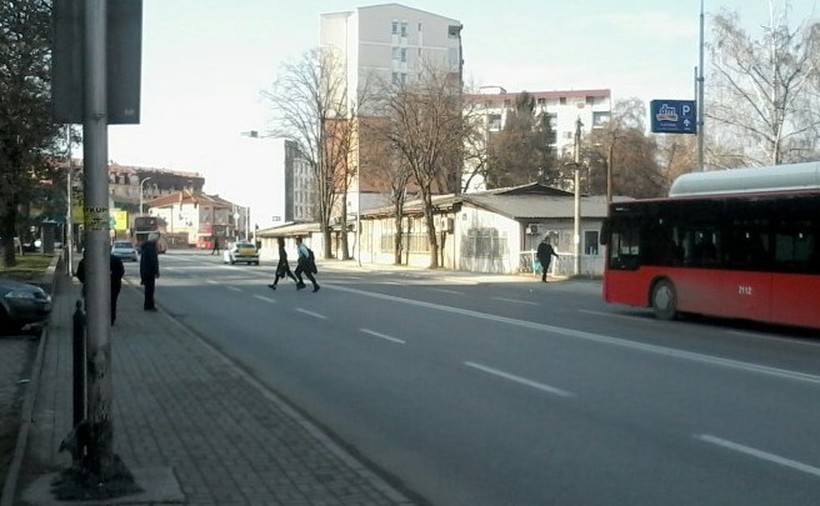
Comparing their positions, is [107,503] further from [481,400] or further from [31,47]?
[31,47]

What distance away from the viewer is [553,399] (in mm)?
11742

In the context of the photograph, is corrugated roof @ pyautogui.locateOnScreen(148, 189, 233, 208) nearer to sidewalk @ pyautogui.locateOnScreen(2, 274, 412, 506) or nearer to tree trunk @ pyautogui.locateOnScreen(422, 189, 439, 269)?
tree trunk @ pyautogui.locateOnScreen(422, 189, 439, 269)

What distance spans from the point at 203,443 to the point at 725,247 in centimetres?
1531

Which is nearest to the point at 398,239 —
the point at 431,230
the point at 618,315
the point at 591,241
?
the point at 431,230

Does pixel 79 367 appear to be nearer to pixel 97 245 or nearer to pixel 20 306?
pixel 97 245

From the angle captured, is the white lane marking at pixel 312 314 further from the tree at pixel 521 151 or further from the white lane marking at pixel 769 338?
the tree at pixel 521 151

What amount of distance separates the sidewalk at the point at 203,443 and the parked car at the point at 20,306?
4218 millimetres

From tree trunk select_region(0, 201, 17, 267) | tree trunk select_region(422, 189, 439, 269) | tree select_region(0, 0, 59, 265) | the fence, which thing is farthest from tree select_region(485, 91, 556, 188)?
tree select_region(0, 0, 59, 265)

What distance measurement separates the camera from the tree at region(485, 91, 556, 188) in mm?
80144

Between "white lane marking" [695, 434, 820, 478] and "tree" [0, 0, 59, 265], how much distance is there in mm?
13346

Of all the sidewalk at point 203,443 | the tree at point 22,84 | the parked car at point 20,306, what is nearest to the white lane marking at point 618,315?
the sidewalk at point 203,443

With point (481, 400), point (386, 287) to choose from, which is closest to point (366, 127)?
point (386, 287)

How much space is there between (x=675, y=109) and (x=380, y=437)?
2468 cm

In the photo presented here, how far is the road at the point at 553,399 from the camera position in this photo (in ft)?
25.8
